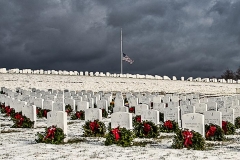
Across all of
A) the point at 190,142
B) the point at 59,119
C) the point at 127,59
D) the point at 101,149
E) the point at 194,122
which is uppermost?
the point at 127,59

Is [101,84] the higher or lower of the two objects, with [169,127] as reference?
higher

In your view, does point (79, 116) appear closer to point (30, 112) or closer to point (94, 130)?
point (30, 112)

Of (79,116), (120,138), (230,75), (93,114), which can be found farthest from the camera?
(230,75)

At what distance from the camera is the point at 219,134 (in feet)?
38.4

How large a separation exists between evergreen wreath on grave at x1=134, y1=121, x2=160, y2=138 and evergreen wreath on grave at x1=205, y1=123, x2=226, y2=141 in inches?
66.1

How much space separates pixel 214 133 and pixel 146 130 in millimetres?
2201

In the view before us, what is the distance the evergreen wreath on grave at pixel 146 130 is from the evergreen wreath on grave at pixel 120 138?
4.98 feet

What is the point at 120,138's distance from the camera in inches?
421

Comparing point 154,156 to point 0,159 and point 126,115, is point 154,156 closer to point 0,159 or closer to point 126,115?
point 126,115

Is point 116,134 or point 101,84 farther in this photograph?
point 101,84

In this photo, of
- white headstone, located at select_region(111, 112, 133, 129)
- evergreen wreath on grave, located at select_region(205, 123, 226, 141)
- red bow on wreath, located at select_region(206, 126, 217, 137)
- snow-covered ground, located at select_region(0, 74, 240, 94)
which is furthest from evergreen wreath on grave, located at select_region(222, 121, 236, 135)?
snow-covered ground, located at select_region(0, 74, 240, 94)

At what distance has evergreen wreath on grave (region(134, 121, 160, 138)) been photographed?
12.3m

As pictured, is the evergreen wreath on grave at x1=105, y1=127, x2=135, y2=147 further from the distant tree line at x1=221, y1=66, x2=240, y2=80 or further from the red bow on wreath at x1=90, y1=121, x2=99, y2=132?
the distant tree line at x1=221, y1=66, x2=240, y2=80

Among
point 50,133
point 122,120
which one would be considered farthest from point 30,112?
point 122,120
